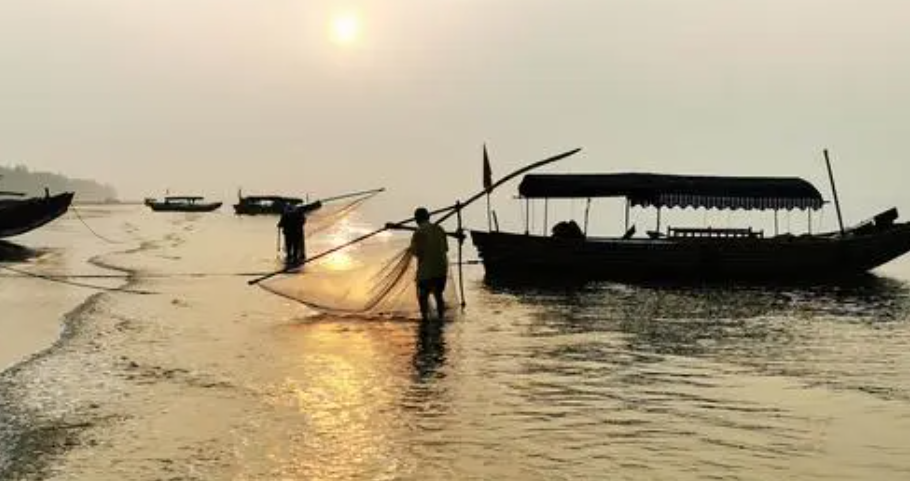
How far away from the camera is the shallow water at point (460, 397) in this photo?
707 cm

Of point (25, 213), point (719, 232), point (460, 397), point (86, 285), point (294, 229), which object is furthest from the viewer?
point (25, 213)

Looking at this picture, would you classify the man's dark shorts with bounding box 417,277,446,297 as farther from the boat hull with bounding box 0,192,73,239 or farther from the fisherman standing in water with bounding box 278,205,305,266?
the boat hull with bounding box 0,192,73,239

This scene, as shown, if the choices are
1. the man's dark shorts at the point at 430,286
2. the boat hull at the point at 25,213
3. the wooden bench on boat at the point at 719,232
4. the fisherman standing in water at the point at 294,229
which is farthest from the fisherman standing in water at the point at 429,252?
the boat hull at the point at 25,213

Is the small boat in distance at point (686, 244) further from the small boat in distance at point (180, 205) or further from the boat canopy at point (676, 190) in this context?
the small boat in distance at point (180, 205)

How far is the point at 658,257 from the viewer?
2705 centimetres

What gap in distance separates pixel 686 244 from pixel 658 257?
0.90 m

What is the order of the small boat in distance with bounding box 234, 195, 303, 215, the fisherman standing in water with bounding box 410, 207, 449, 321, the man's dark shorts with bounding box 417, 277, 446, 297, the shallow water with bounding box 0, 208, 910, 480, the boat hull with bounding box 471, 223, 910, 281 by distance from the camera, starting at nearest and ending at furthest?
the shallow water with bounding box 0, 208, 910, 480 < the fisherman standing in water with bounding box 410, 207, 449, 321 < the man's dark shorts with bounding box 417, 277, 446, 297 < the boat hull with bounding box 471, 223, 910, 281 < the small boat in distance with bounding box 234, 195, 303, 215

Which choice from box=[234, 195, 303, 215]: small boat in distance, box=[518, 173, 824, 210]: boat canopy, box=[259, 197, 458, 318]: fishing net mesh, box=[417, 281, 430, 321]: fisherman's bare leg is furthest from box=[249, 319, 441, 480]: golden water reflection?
box=[234, 195, 303, 215]: small boat in distance

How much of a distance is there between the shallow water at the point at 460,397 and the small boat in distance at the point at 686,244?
8.87 metres

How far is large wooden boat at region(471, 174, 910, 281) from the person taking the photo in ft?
89.2

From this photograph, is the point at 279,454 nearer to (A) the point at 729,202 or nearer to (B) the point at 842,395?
(B) the point at 842,395

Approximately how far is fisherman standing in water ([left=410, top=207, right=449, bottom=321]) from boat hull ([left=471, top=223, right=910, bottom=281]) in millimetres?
12227

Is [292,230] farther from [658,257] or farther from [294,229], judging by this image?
[658,257]

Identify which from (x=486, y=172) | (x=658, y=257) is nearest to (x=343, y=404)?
(x=486, y=172)
